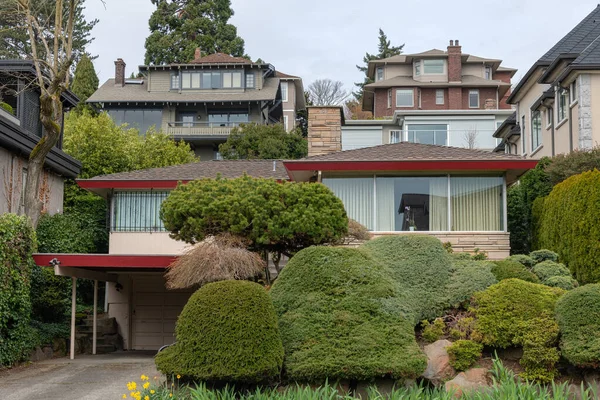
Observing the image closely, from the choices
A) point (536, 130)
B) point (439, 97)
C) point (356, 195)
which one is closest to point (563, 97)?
point (536, 130)

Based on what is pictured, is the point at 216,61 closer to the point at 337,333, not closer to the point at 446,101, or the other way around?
the point at 446,101

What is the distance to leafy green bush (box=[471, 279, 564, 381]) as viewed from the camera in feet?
34.5

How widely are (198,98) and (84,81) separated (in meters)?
7.78

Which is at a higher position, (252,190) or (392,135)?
(392,135)

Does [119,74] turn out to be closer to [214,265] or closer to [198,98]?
[198,98]

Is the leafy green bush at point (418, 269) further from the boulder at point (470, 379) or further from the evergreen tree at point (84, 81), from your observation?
the evergreen tree at point (84, 81)

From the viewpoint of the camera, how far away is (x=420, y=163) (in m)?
17.4

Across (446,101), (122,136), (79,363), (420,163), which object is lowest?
(79,363)

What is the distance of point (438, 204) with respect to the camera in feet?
58.7

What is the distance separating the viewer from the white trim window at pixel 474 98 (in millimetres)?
50438

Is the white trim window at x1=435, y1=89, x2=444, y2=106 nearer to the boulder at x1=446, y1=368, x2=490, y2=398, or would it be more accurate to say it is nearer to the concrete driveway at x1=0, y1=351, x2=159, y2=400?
the concrete driveway at x1=0, y1=351, x2=159, y2=400

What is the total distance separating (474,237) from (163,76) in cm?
3365

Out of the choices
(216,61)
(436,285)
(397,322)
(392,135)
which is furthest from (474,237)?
(216,61)

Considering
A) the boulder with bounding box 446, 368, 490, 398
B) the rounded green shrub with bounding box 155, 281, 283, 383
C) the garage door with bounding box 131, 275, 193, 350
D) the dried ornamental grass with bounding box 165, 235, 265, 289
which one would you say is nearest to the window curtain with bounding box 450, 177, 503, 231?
the dried ornamental grass with bounding box 165, 235, 265, 289
